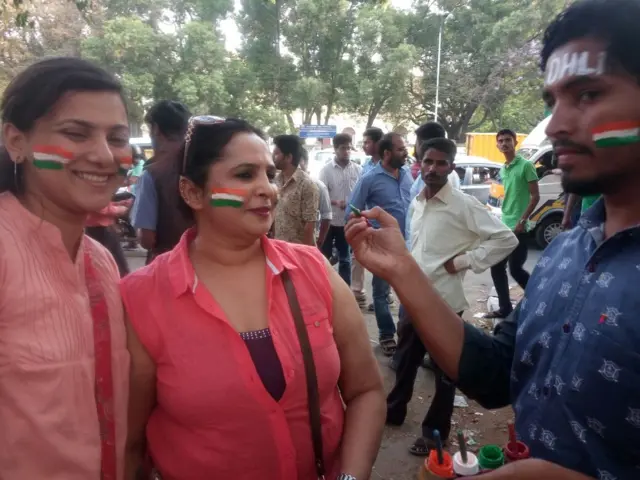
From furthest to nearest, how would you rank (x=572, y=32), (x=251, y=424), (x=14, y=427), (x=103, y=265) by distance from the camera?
(x=103, y=265) < (x=251, y=424) < (x=572, y=32) < (x=14, y=427)

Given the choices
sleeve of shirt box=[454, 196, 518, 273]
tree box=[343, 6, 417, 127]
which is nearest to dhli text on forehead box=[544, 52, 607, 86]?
sleeve of shirt box=[454, 196, 518, 273]

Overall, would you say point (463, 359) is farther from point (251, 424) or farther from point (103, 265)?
point (103, 265)

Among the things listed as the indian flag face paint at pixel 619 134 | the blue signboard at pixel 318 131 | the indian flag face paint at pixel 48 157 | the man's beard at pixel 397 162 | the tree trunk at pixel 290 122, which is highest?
the tree trunk at pixel 290 122

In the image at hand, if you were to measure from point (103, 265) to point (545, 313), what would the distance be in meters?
1.33

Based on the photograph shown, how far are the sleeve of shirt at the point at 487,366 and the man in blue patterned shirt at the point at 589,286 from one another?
3.4 inches

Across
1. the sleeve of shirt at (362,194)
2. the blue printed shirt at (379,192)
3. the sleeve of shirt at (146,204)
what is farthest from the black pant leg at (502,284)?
the sleeve of shirt at (146,204)

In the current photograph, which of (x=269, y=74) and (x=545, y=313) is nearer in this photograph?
(x=545, y=313)

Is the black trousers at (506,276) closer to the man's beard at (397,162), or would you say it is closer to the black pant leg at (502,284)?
the black pant leg at (502,284)

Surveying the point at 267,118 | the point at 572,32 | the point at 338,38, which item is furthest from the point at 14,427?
the point at 338,38

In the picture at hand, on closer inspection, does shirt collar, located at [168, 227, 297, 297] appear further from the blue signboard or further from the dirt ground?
the blue signboard

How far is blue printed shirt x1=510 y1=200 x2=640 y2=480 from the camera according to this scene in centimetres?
110

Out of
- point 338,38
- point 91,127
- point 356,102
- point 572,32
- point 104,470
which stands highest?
point 338,38

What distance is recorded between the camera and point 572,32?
1306mm

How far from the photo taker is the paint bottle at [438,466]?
1.70 meters
